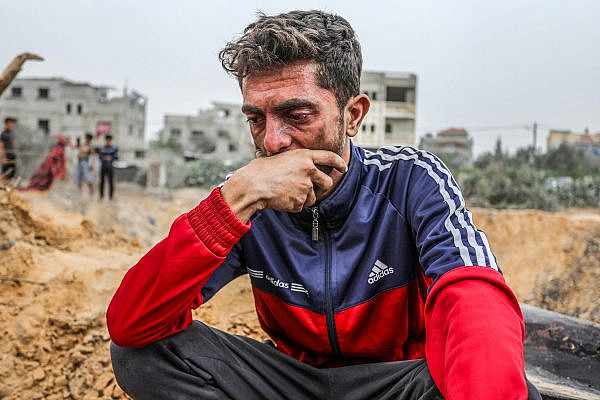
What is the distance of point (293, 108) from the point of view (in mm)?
1661

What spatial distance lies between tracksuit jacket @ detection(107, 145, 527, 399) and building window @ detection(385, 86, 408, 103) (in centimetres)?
2010

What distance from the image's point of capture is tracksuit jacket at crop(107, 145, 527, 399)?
4.40 feet

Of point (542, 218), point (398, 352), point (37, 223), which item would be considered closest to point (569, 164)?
point (542, 218)

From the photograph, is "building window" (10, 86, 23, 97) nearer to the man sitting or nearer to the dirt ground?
the dirt ground

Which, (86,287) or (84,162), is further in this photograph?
(84,162)

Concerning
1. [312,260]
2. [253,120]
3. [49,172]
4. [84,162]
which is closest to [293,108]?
[253,120]

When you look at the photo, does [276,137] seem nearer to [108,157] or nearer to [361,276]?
[361,276]

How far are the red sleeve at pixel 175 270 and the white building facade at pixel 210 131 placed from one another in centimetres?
2479

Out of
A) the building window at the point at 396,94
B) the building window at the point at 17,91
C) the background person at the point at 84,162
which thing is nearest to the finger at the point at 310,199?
the background person at the point at 84,162

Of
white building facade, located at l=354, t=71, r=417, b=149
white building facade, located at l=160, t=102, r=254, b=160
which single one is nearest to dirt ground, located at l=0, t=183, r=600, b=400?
white building facade, located at l=354, t=71, r=417, b=149

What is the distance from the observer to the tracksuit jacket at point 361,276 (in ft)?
4.40

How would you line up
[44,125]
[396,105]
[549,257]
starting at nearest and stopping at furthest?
[549,257], [396,105], [44,125]

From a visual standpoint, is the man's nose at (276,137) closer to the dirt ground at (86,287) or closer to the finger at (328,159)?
the finger at (328,159)

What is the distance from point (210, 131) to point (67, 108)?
7.49 m
